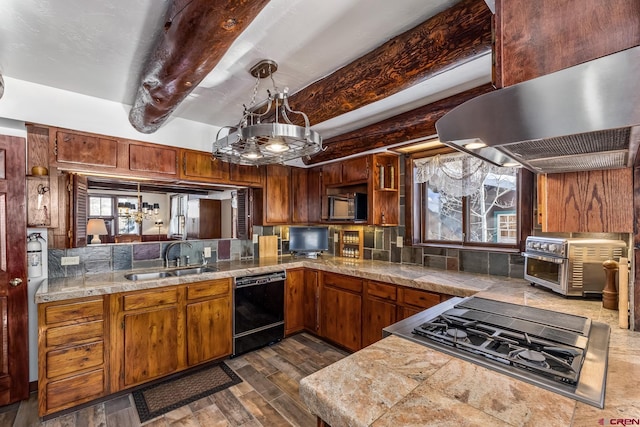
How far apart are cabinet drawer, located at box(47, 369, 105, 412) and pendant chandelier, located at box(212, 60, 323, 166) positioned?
200 centimetres

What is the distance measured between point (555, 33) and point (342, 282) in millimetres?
2794

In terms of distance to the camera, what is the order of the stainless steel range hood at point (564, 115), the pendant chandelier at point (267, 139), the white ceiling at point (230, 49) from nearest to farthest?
the stainless steel range hood at point (564, 115), the white ceiling at point (230, 49), the pendant chandelier at point (267, 139)

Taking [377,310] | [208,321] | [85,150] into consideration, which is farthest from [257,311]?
[85,150]

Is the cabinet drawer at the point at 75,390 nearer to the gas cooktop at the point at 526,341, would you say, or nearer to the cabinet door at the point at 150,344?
the cabinet door at the point at 150,344

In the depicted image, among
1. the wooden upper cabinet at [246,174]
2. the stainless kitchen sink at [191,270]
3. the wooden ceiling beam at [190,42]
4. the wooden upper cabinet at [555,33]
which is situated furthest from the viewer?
the wooden upper cabinet at [246,174]

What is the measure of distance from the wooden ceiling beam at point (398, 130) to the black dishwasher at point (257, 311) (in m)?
1.64

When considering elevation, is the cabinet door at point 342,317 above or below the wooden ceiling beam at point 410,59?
below

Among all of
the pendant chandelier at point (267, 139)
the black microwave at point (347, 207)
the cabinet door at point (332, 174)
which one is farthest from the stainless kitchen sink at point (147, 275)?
the cabinet door at point (332, 174)

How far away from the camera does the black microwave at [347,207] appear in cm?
352

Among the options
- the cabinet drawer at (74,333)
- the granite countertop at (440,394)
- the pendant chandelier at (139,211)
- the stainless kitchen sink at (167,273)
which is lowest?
the cabinet drawer at (74,333)

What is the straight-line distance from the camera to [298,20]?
5.02 feet

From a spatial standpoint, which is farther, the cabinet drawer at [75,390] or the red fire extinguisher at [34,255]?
the red fire extinguisher at [34,255]

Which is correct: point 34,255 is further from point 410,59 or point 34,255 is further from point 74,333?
point 410,59

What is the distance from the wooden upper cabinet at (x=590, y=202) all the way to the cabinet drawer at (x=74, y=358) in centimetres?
325
